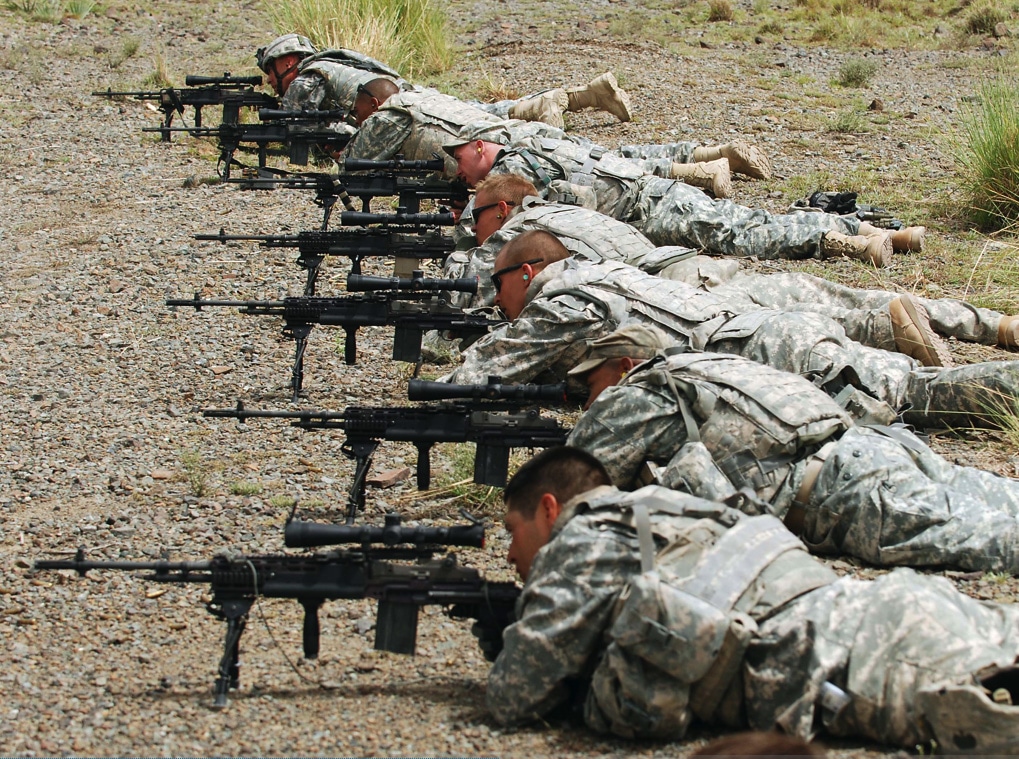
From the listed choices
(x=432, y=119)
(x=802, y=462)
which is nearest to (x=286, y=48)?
(x=432, y=119)

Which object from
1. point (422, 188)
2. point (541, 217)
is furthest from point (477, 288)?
point (422, 188)

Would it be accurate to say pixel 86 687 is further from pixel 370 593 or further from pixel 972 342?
pixel 972 342

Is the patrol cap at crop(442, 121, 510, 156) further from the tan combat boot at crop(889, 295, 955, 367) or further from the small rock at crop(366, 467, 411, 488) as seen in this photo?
the small rock at crop(366, 467, 411, 488)

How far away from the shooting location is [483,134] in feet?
29.9

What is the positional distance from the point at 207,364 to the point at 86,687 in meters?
3.37

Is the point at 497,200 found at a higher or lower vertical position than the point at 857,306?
higher

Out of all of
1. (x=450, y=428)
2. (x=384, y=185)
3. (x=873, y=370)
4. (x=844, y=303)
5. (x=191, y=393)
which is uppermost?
(x=384, y=185)

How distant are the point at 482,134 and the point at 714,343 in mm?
3946

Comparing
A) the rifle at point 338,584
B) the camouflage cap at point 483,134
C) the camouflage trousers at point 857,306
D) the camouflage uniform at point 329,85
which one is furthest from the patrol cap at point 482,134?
the rifle at point 338,584

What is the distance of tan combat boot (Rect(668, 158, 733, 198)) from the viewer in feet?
30.7

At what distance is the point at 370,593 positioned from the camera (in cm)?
404

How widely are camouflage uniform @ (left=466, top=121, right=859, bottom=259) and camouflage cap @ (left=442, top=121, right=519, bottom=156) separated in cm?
41

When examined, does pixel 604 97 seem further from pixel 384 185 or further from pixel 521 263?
pixel 521 263

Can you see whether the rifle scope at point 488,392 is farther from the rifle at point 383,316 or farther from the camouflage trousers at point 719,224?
the camouflage trousers at point 719,224
